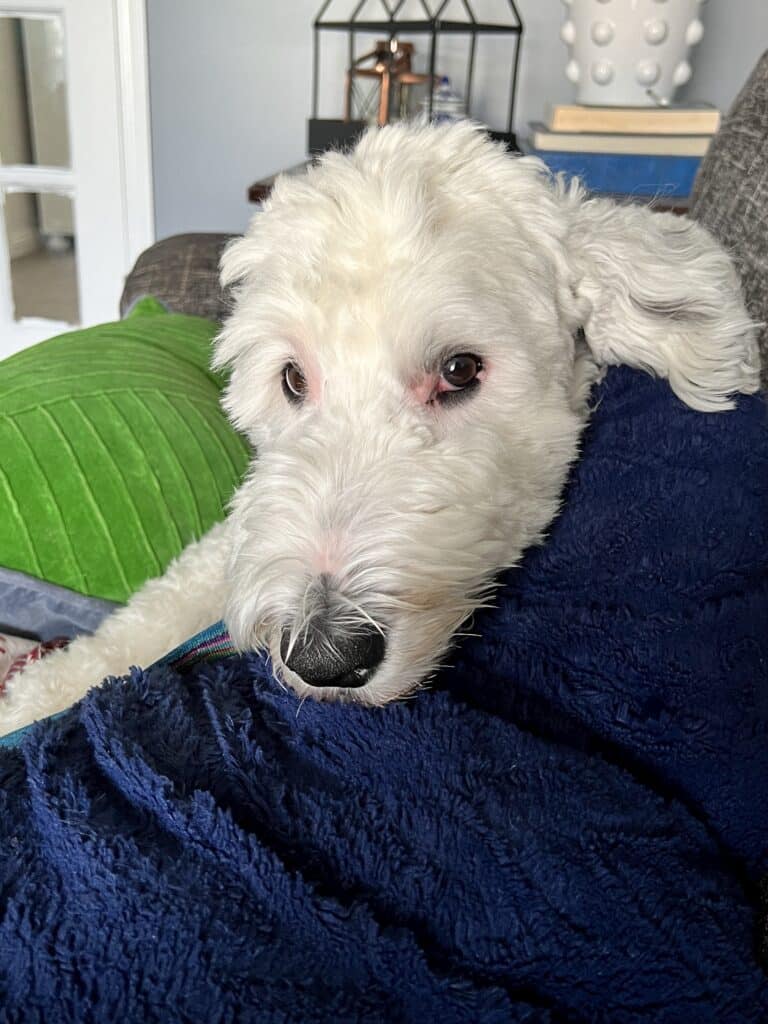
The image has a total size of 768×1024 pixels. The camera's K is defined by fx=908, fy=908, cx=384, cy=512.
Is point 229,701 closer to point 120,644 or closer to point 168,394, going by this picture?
point 120,644

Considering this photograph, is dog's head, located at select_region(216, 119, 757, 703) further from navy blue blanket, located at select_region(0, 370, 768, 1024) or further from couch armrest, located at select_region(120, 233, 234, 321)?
couch armrest, located at select_region(120, 233, 234, 321)

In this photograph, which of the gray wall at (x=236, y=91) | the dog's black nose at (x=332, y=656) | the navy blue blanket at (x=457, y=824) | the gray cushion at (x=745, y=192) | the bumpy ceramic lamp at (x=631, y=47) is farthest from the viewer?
the gray wall at (x=236, y=91)

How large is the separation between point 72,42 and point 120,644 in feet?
11.9

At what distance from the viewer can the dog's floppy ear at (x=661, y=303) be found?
3.38ft

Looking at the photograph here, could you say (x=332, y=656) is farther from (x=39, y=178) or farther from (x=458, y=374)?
(x=39, y=178)

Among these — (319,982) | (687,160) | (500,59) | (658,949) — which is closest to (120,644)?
(319,982)

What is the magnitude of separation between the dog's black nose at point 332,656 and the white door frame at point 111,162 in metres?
3.70

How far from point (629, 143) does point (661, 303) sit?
150 cm

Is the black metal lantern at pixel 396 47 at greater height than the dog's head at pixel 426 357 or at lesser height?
greater

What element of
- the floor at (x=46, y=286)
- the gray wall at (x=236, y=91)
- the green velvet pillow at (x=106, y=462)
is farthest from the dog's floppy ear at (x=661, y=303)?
the floor at (x=46, y=286)

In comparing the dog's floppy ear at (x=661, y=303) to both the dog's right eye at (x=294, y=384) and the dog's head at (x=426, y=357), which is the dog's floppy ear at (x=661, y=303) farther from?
the dog's right eye at (x=294, y=384)

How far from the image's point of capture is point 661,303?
1062 mm

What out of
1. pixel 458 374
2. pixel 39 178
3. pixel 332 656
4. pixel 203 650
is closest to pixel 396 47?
pixel 39 178

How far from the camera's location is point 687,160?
2357 millimetres
